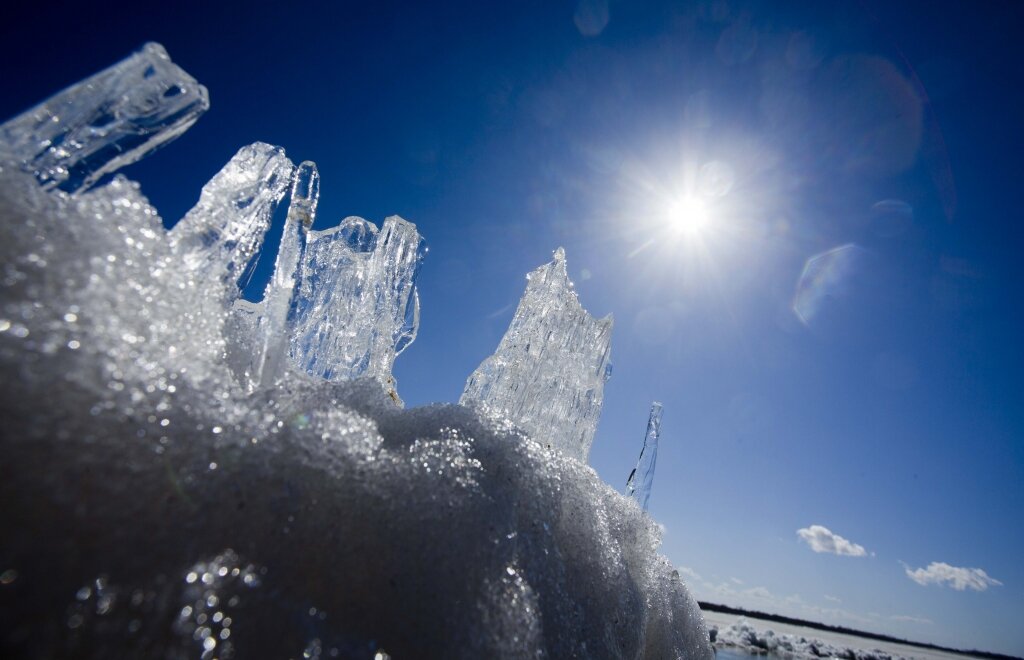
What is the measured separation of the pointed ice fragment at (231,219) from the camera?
183cm

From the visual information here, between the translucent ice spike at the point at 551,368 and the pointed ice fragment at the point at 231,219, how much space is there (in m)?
2.43

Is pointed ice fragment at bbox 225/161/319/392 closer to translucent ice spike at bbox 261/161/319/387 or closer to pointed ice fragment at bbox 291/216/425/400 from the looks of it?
translucent ice spike at bbox 261/161/319/387

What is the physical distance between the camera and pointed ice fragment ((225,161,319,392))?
6.70 ft

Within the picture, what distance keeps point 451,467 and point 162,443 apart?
856 millimetres

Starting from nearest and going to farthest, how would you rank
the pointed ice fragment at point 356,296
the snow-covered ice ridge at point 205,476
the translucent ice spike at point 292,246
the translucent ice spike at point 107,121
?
the snow-covered ice ridge at point 205,476
the translucent ice spike at point 107,121
the translucent ice spike at point 292,246
the pointed ice fragment at point 356,296

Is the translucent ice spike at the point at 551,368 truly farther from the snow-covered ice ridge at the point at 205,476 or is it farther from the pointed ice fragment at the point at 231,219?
the pointed ice fragment at the point at 231,219

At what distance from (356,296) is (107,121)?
97.3 inches

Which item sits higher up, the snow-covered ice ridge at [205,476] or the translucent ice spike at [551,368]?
the translucent ice spike at [551,368]

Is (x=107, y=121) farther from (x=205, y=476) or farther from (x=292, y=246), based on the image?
(x=205, y=476)

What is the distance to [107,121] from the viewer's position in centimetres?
190

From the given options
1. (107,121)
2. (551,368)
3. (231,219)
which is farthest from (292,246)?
(551,368)

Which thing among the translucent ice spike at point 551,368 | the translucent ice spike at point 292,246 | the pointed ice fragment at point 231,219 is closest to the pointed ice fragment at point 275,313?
the translucent ice spike at point 292,246

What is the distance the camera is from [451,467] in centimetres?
170

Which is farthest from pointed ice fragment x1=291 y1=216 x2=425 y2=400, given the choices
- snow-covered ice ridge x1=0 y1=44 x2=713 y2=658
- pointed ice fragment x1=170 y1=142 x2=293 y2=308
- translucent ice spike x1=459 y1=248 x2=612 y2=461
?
snow-covered ice ridge x1=0 y1=44 x2=713 y2=658
